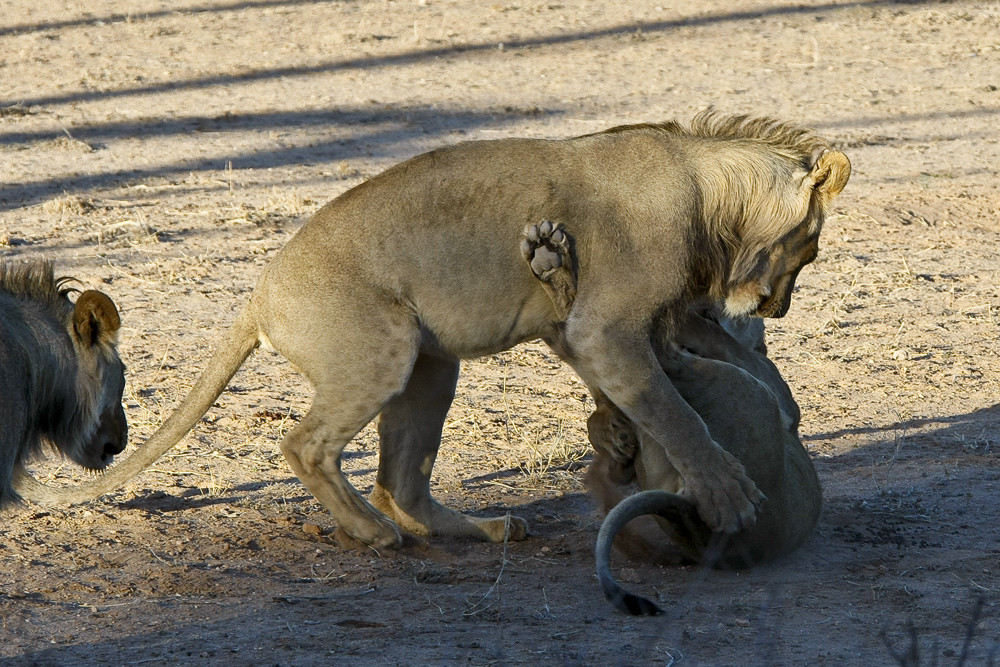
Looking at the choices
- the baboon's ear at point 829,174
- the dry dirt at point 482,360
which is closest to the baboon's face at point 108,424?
the dry dirt at point 482,360

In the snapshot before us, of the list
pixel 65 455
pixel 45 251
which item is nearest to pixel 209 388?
pixel 65 455

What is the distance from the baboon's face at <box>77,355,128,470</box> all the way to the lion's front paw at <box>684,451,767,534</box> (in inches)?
84.4

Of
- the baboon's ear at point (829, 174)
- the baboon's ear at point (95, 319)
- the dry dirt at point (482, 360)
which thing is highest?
the baboon's ear at point (829, 174)

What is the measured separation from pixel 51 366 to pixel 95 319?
0.73 ft

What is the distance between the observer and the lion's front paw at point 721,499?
4949mm

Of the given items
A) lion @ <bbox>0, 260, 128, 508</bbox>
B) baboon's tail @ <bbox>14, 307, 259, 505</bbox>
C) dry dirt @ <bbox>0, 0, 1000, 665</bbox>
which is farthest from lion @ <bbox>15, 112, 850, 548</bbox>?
dry dirt @ <bbox>0, 0, 1000, 665</bbox>

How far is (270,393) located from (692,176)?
2.82 meters

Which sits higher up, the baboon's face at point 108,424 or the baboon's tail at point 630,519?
the baboon's face at point 108,424

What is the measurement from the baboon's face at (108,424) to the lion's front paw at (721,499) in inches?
84.4

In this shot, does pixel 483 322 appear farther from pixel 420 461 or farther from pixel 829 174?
pixel 829 174

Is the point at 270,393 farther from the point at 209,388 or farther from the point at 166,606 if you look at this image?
the point at 166,606

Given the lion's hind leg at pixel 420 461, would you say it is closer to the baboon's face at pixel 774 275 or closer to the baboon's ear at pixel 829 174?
the baboon's face at pixel 774 275

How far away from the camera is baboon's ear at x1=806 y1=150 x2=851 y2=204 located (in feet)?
17.3

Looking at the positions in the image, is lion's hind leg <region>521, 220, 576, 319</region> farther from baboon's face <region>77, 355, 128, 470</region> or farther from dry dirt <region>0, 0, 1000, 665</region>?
baboon's face <region>77, 355, 128, 470</region>
